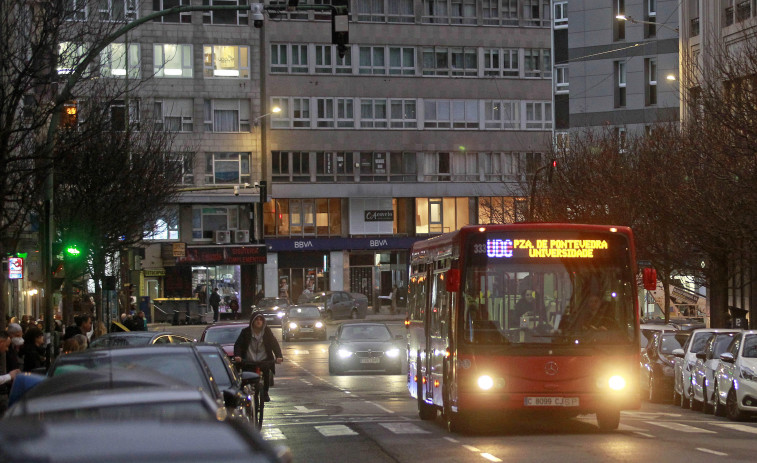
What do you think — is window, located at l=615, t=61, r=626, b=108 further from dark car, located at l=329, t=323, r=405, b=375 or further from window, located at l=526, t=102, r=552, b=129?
dark car, located at l=329, t=323, r=405, b=375

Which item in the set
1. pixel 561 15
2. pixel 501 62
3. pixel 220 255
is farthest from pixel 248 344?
pixel 561 15

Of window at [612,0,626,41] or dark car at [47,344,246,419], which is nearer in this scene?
dark car at [47,344,246,419]

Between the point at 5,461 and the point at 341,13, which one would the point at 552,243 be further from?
the point at 5,461

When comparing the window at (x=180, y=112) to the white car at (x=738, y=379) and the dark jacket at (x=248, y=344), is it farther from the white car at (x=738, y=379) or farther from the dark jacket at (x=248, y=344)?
the dark jacket at (x=248, y=344)

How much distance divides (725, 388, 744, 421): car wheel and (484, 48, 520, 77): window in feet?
192

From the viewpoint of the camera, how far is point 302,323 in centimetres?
5553

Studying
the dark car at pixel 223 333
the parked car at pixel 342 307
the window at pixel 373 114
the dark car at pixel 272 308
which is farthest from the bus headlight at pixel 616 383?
the window at pixel 373 114

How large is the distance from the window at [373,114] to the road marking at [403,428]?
5771cm

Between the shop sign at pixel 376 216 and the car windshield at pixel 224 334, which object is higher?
the shop sign at pixel 376 216

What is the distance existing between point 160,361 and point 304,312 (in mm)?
44553

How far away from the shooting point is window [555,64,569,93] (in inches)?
3159

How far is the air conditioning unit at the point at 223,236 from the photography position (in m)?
74.3

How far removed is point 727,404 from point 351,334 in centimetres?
1594

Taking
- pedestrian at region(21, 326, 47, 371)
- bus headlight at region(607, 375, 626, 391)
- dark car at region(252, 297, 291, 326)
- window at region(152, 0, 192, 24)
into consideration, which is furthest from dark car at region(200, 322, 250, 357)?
window at region(152, 0, 192, 24)
